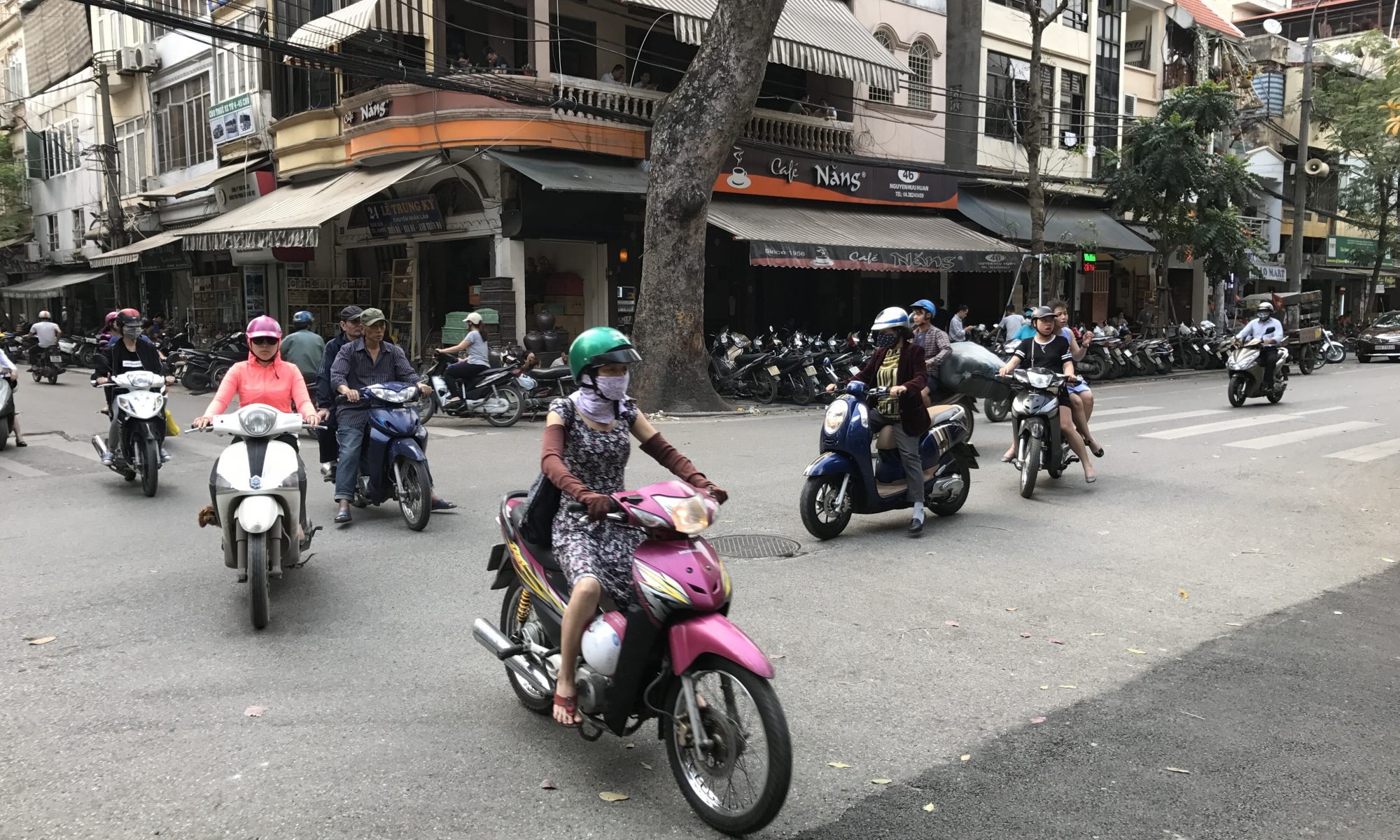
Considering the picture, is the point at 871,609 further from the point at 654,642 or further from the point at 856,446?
the point at 654,642

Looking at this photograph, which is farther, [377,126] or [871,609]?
[377,126]

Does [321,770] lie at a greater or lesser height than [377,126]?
lesser

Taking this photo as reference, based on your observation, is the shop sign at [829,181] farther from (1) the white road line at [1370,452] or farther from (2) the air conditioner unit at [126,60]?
(2) the air conditioner unit at [126,60]

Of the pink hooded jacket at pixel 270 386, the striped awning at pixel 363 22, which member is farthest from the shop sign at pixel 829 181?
the pink hooded jacket at pixel 270 386

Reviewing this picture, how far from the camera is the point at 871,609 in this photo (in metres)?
5.69

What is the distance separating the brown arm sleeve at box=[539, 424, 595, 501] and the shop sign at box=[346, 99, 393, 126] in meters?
16.0

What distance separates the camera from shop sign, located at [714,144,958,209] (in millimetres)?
19969

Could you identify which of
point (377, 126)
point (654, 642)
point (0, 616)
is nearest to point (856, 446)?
point (654, 642)

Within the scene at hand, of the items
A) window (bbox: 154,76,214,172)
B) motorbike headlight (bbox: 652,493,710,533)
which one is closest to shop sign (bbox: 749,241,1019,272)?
motorbike headlight (bbox: 652,493,710,533)

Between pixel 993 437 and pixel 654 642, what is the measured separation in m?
10.1

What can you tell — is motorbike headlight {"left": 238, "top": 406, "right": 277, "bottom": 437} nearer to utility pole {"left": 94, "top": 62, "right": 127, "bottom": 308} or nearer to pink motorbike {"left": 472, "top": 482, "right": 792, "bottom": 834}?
pink motorbike {"left": 472, "top": 482, "right": 792, "bottom": 834}

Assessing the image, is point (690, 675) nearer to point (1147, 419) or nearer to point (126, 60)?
point (1147, 419)

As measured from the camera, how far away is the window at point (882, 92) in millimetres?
23594

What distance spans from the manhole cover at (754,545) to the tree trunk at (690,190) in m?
8.10
